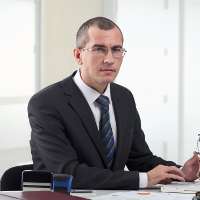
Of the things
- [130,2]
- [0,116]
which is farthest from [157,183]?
[130,2]

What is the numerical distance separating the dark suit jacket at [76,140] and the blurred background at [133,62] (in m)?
2.72

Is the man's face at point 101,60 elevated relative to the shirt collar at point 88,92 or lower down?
elevated

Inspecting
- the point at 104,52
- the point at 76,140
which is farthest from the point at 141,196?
the point at 104,52

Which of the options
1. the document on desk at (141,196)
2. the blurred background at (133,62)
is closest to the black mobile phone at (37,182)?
the document on desk at (141,196)

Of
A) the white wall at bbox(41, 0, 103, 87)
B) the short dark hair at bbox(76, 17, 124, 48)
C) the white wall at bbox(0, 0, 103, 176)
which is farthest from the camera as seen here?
the white wall at bbox(41, 0, 103, 87)

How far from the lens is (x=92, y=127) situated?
2.49m

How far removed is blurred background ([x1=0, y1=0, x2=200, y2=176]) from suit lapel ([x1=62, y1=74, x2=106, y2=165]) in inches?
110

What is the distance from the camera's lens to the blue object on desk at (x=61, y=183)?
1627 mm

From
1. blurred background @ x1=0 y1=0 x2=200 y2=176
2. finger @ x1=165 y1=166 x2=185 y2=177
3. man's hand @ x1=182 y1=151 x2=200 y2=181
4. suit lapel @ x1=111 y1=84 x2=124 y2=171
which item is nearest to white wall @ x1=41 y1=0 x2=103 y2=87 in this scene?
blurred background @ x1=0 y1=0 x2=200 y2=176

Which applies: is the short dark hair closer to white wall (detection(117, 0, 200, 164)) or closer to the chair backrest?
the chair backrest

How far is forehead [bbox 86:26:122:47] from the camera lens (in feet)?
8.23

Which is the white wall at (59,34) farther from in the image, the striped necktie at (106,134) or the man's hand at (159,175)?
the man's hand at (159,175)

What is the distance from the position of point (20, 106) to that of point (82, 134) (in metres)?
3.01

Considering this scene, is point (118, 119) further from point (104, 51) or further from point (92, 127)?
point (104, 51)
